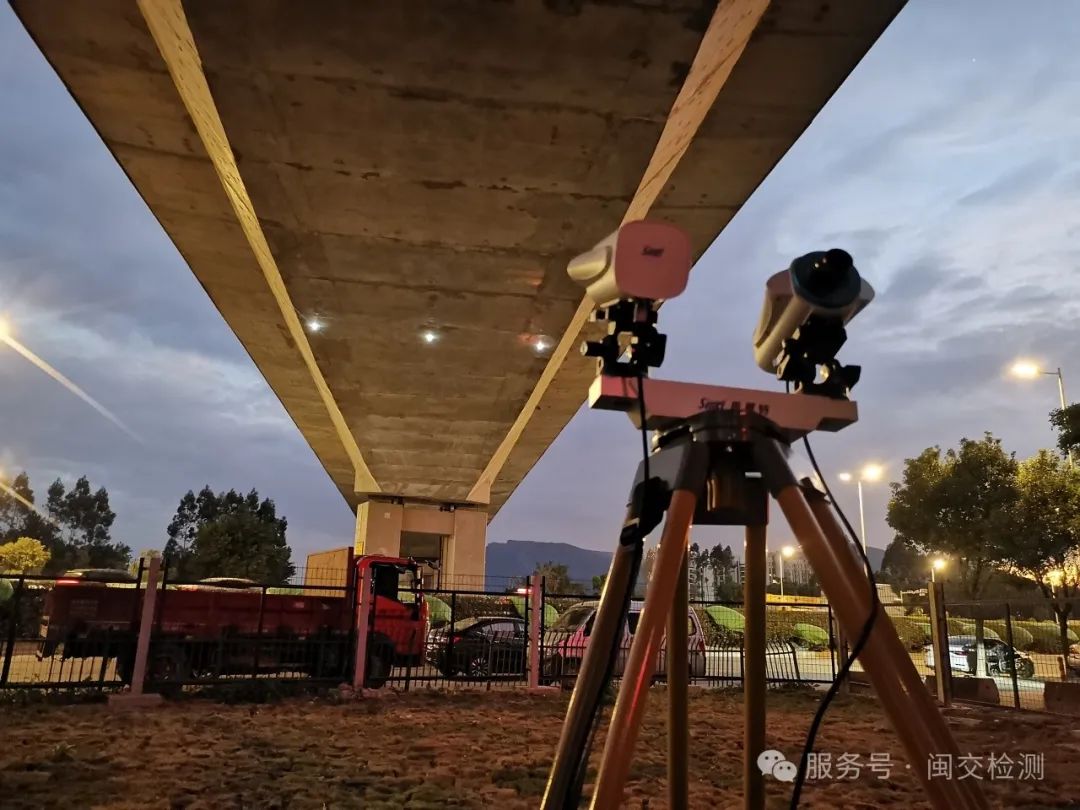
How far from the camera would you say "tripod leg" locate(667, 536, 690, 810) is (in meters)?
1.84

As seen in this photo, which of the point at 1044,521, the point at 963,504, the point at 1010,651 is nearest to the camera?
the point at 1010,651

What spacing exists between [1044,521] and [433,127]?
2812 centimetres

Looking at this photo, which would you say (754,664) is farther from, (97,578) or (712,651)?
(712,651)

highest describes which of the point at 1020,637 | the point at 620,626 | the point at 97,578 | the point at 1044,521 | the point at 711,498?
the point at 1044,521

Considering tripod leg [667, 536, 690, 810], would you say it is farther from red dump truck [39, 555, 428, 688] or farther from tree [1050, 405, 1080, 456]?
tree [1050, 405, 1080, 456]

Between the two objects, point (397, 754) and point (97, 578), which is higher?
point (97, 578)

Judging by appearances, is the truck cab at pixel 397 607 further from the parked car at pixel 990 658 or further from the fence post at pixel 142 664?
the parked car at pixel 990 658

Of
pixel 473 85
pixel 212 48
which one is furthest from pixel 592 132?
pixel 212 48

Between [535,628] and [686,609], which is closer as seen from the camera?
[686,609]

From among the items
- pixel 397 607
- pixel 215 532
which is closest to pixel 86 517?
pixel 215 532

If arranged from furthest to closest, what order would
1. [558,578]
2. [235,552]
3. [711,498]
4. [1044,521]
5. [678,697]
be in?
[558,578], [235,552], [1044,521], [678,697], [711,498]

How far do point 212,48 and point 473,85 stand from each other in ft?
8.15

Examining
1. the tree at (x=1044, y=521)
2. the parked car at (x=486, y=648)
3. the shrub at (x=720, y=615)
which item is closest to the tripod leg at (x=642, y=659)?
the parked car at (x=486, y=648)

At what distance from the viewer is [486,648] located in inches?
521
